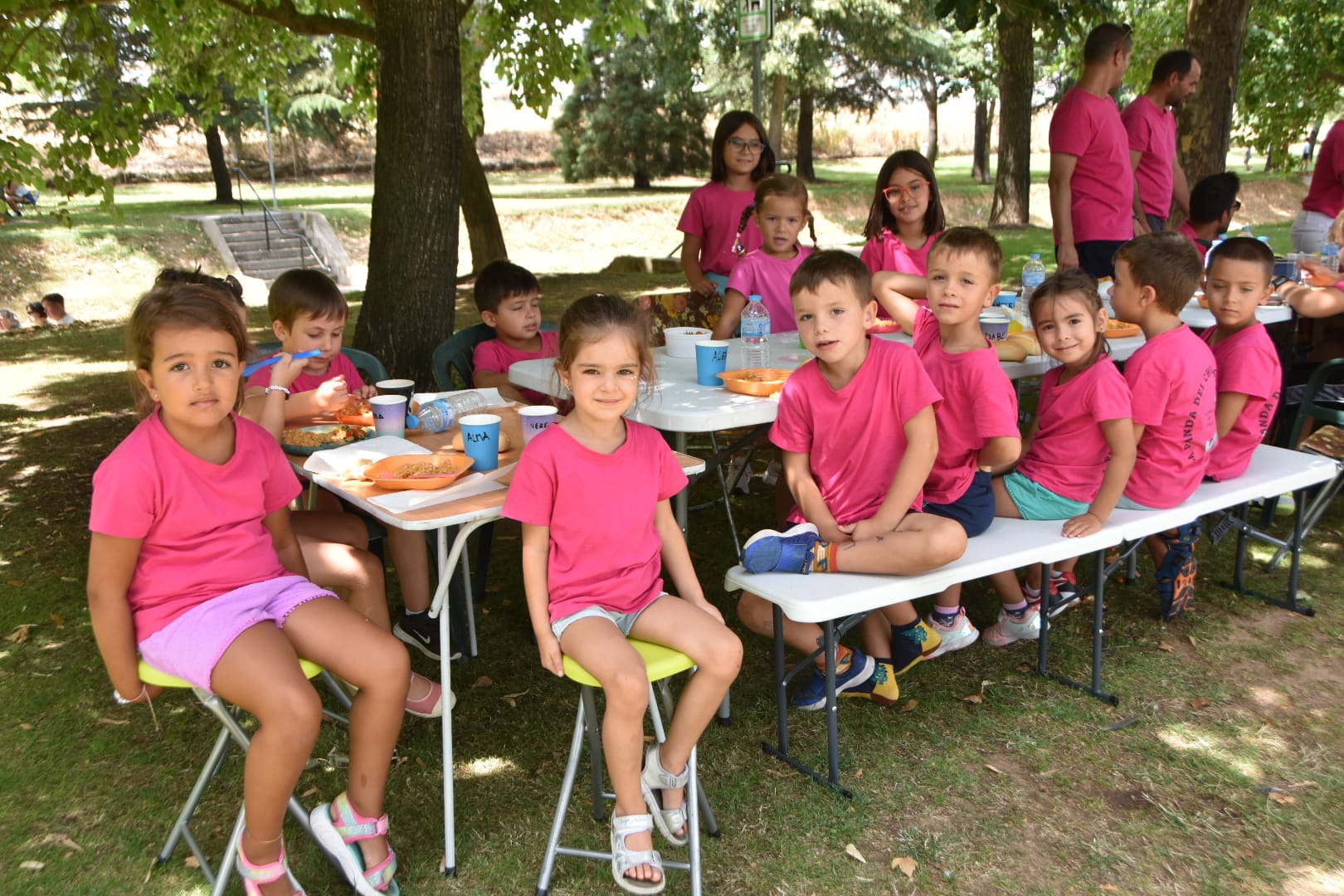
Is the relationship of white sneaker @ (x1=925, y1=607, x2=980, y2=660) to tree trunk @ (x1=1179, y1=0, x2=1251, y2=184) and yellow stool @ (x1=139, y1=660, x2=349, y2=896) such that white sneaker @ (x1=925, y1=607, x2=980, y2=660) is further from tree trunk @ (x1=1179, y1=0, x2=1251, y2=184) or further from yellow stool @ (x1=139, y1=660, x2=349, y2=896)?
tree trunk @ (x1=1179, y1=0, x2=1251, y2=184)

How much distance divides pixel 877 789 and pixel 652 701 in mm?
726

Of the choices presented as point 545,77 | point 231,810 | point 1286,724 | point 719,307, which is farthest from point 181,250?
point 1286,724

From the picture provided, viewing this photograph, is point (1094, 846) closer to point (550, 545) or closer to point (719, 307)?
point (550, 545)

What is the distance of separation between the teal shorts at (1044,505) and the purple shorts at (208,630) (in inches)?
88.2

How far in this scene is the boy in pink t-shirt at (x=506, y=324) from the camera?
4.15 m

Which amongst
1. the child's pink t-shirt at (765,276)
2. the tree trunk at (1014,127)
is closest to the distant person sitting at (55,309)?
the child's pink t-shirt at (765,276)

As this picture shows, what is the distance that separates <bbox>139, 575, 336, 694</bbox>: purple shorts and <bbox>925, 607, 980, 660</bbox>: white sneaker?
2102 millimetres

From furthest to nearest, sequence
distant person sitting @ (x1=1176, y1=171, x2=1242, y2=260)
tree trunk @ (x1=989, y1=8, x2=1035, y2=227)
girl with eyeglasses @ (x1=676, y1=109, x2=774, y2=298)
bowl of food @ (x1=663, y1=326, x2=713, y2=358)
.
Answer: tree trunk @ (x1=989, y1=8, x2=1035, y2=227) < distant person sitting @ (x1=1176, y1=171, x2=1242, y2=260) < girl with eyeglasses @ (x1=676, y1=109, x2=774, y2=298) < bowl of food @ (x1=663, y1=326, x2=713, y2=358)

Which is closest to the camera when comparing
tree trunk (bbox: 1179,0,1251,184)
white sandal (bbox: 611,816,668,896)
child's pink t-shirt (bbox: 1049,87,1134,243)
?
white sandal (bbox: 611,816,668,896)

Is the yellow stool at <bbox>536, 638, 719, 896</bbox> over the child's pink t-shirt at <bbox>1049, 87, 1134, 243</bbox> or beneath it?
beneath

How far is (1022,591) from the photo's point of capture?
153 inches

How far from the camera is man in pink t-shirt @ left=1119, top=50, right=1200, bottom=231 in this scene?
19.0ft

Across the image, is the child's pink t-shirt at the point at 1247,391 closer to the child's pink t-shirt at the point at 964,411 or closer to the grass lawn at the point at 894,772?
the grass lawn at the point at 894,772

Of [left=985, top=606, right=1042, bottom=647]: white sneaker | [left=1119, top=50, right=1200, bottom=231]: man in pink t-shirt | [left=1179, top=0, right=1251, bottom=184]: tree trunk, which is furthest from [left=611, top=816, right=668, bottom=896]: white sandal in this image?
[left=1179, top=0, right=1251, bottom=184]: tree trunk
